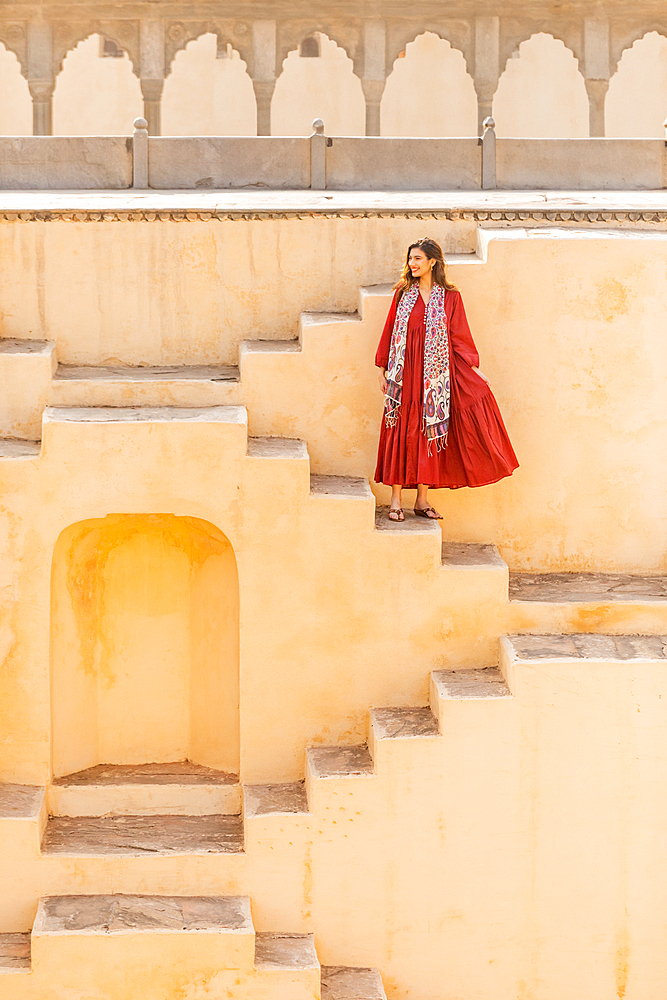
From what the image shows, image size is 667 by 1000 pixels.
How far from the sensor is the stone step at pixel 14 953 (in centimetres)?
702

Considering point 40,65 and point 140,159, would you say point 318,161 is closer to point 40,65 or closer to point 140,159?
point 140,159

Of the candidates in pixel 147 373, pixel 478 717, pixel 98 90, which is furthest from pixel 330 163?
pixel 98 90

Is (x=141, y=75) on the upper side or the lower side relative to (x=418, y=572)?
upper

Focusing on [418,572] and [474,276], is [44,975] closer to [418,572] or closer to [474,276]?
[418,572]

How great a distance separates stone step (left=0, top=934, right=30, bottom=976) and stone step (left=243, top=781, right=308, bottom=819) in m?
1.37

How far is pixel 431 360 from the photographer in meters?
7.51

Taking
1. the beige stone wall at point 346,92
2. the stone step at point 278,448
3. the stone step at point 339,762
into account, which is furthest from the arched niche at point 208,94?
the stone step at point 339,762

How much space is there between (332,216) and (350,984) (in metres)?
4.53

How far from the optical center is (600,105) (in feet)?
47.2

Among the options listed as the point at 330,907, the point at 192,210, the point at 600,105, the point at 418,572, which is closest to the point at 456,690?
the point at 418,572

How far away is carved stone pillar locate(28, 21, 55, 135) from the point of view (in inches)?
554

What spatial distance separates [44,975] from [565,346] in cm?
461

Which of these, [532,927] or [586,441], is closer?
[532,927]

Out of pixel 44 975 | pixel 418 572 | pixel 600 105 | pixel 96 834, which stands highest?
pixel 600 105
